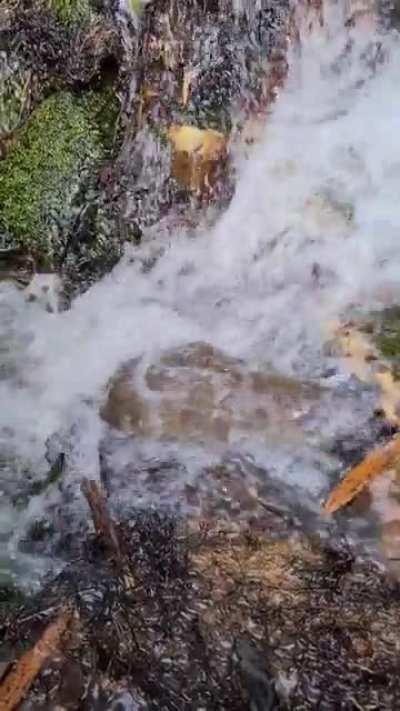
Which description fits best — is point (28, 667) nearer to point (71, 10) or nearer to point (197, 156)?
point (197, 156)

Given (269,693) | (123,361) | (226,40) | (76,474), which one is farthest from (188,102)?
(269,693)

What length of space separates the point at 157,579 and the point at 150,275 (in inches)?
79.3

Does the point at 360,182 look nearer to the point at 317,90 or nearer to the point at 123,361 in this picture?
the point at 317,90

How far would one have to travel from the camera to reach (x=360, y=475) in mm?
3984

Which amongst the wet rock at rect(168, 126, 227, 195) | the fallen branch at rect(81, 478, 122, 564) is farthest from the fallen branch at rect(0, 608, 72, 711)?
the wet rock at rect(168, 126, 227, 195)

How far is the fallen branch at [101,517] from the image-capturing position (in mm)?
3795

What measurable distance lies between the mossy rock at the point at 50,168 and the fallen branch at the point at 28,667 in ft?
7.12

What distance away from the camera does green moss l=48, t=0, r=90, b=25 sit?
4758 mm

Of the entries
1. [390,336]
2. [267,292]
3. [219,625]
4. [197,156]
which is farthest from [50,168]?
[219,625]

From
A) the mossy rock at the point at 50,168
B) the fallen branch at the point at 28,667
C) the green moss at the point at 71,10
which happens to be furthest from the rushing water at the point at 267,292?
the green moss at the point at 71,10

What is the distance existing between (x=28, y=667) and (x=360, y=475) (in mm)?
1581

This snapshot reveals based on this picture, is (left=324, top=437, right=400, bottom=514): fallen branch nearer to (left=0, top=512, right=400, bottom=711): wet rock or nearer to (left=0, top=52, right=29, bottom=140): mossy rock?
(left=0, top=512, right=400, bottom=711): wet rock

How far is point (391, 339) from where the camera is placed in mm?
4578

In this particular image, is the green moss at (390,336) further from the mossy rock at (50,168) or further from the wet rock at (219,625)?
the mossy rock at (50,168)
